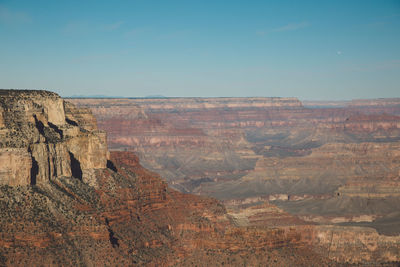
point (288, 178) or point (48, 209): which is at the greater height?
point (48, 209)

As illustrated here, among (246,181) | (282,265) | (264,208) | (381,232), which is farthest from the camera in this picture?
(246,181)

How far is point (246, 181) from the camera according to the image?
184 meters

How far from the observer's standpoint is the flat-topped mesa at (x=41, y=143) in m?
63.8

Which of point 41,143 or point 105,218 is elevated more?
point 41,143

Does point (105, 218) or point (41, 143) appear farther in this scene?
point (105, 218)

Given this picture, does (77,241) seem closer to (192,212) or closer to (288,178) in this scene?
(192,212)

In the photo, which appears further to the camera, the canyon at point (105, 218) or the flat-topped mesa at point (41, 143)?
the flat-topped mesa at point (41, 143)

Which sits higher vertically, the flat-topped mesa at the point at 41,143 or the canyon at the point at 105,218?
the flat-topped mesa at the point at 41,143

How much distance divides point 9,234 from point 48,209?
541 centimetres

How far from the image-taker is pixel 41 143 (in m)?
68.4

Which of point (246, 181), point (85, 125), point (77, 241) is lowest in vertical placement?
point (246, 181)

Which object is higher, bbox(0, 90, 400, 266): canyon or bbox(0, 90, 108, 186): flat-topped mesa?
bbox(0, 90, 108, 186): flat-topped mesa

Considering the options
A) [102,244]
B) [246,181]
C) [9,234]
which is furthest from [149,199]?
[246,181]

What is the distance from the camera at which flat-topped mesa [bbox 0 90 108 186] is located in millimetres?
63822
